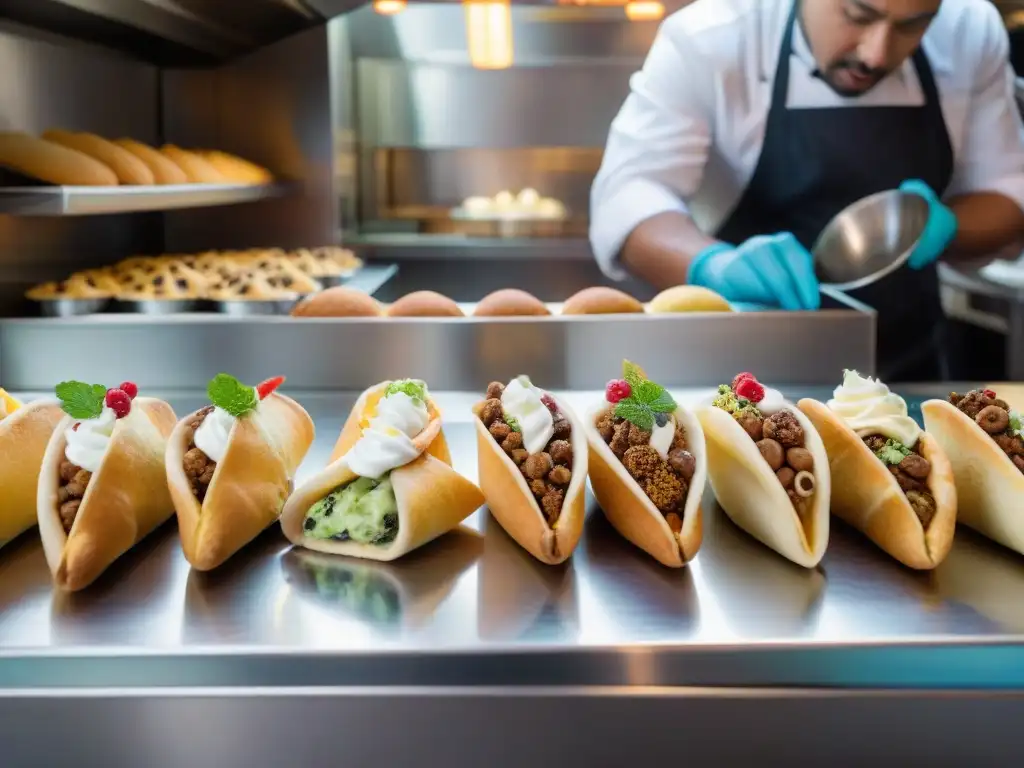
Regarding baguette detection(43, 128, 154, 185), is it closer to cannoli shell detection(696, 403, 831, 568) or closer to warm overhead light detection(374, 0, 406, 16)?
warm overhead light detection(374, 0, 406, 16)

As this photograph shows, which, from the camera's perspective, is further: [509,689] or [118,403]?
[118,403]

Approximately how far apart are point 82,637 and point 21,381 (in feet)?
4.56

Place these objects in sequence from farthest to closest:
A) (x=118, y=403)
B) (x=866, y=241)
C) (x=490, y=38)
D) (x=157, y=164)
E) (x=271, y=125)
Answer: (x=490, y=38)
(x=271, y=125)
(x=866, y=241)
(x=157, y=164)
(x=118, y=403)

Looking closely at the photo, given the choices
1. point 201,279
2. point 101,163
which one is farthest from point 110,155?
point 201,279

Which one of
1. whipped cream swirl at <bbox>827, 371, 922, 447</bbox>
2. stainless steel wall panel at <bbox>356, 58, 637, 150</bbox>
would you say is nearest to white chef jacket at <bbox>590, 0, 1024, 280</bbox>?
stainless steel wall panel at <bbox>356, 58, 637, 150</bbox>

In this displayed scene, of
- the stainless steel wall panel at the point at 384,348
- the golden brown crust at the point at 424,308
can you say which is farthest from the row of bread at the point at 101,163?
the golden brown crust at the point at 424,308

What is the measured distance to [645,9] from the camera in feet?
11.0

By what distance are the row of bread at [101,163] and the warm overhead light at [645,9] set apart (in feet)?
4.54

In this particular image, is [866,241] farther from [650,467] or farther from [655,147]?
[650,467]

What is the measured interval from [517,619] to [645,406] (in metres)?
0.30

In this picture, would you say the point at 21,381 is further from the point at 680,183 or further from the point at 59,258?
the point at 680,183

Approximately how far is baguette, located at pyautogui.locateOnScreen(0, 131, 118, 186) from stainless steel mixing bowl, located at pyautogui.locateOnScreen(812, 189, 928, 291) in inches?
77.7

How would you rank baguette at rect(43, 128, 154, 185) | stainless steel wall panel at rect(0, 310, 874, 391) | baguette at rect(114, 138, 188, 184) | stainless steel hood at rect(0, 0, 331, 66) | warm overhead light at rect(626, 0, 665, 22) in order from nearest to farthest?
stainless steel wall panel at rect(0, 310, 874, 391), stainless steel hood at rect(0, 0, 331, 66), baguette at rect(43, 128, 154, 185), baguette at rect(114, 138, 188, 184), warm overhead light at rect(626, 0, 665, 22)

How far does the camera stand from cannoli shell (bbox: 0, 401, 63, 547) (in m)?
1.10
